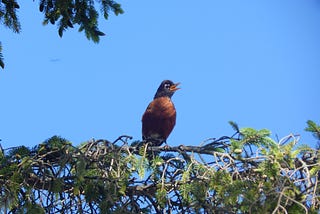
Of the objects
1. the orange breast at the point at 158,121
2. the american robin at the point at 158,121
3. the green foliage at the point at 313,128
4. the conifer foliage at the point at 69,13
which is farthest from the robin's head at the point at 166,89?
the green foliage at the point at 313,128

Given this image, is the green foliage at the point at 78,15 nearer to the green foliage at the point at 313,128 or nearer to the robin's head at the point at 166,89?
the green foliage at the point at 313,128

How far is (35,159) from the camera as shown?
11.8 feet

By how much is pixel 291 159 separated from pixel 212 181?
412mm

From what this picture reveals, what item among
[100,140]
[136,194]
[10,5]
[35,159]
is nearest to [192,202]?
[136,194]

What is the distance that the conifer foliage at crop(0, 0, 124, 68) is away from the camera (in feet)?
14.3

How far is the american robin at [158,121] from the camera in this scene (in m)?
6.68

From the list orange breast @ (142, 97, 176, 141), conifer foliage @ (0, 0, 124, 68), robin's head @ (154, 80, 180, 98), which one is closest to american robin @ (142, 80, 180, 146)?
orange breast @ (142, 97, 176, 141)

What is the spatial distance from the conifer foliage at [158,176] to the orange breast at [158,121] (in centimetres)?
272

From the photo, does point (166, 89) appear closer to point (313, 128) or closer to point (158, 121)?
Result: point (158, 121)

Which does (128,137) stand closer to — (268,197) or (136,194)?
(136,194)

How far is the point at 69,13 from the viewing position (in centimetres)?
450

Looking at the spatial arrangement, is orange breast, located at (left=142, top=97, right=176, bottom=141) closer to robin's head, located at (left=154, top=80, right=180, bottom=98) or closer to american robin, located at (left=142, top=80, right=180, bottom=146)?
american robin, located at (left=142, top=80, right=180, bottom=146)

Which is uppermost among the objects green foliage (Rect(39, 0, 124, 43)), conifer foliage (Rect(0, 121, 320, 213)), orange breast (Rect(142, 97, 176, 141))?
orange breast (Rect(142, 97, 176, 141))

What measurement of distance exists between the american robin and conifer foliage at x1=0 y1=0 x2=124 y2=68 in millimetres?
2235
